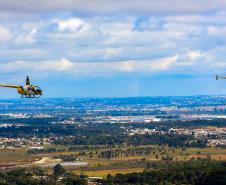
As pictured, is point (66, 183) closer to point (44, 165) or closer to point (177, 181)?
point (177, 181)

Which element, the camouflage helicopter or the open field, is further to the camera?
the open field

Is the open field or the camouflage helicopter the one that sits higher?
the camouflage helicopter

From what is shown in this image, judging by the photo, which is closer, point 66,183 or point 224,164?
point 66,183

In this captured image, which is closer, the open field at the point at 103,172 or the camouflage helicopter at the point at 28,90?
the camouflage helicopter at the point at 28,90

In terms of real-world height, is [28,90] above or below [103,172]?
above

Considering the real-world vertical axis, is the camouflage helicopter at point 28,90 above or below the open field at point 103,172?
above

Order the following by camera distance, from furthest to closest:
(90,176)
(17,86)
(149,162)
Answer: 1. (149,162)
2. (90,176)
3. (17,86)

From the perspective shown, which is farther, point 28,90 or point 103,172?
point 103,172

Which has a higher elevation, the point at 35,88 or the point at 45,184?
the point at 35,88

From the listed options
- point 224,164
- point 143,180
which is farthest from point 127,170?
point 143,180

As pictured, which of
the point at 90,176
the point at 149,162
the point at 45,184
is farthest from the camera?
the point at 149,162
